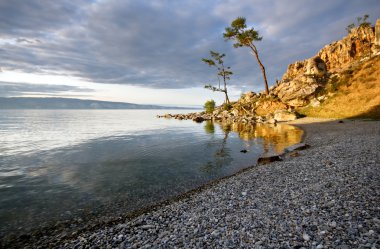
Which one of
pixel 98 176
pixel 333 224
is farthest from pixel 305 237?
pixel 98 176

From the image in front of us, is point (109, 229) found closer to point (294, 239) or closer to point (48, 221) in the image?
point (48, 221)

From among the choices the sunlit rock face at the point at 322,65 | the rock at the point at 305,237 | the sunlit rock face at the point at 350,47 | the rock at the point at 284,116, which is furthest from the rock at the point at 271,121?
the sunlit rock face at the point at 350,47

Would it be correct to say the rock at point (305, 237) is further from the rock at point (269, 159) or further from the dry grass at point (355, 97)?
the dry grass at point (355, 97)

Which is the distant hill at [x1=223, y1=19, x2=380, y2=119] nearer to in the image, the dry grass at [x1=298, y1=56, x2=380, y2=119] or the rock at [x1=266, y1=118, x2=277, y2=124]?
the dry grass at [x1=298, y1=56, x2=380, y2=119]

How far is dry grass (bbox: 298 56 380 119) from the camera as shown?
1705 inches

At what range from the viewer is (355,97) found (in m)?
48.0

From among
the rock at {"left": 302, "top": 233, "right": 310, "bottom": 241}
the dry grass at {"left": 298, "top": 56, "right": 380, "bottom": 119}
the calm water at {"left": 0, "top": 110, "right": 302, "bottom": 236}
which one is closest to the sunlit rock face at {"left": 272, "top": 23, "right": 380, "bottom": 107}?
the dry grass at {"left": 298, "top": 56, "right": 380, "bottom": 119}

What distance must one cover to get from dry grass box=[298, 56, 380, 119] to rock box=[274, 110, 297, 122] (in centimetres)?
456

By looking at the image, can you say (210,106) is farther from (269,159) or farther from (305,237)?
(305,237)

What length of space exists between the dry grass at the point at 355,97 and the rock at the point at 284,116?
15.0ft

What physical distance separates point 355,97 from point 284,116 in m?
16.4

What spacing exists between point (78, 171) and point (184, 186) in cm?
1188

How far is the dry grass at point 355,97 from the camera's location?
43.3 meters

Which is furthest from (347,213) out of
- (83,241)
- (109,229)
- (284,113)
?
(284,113)
